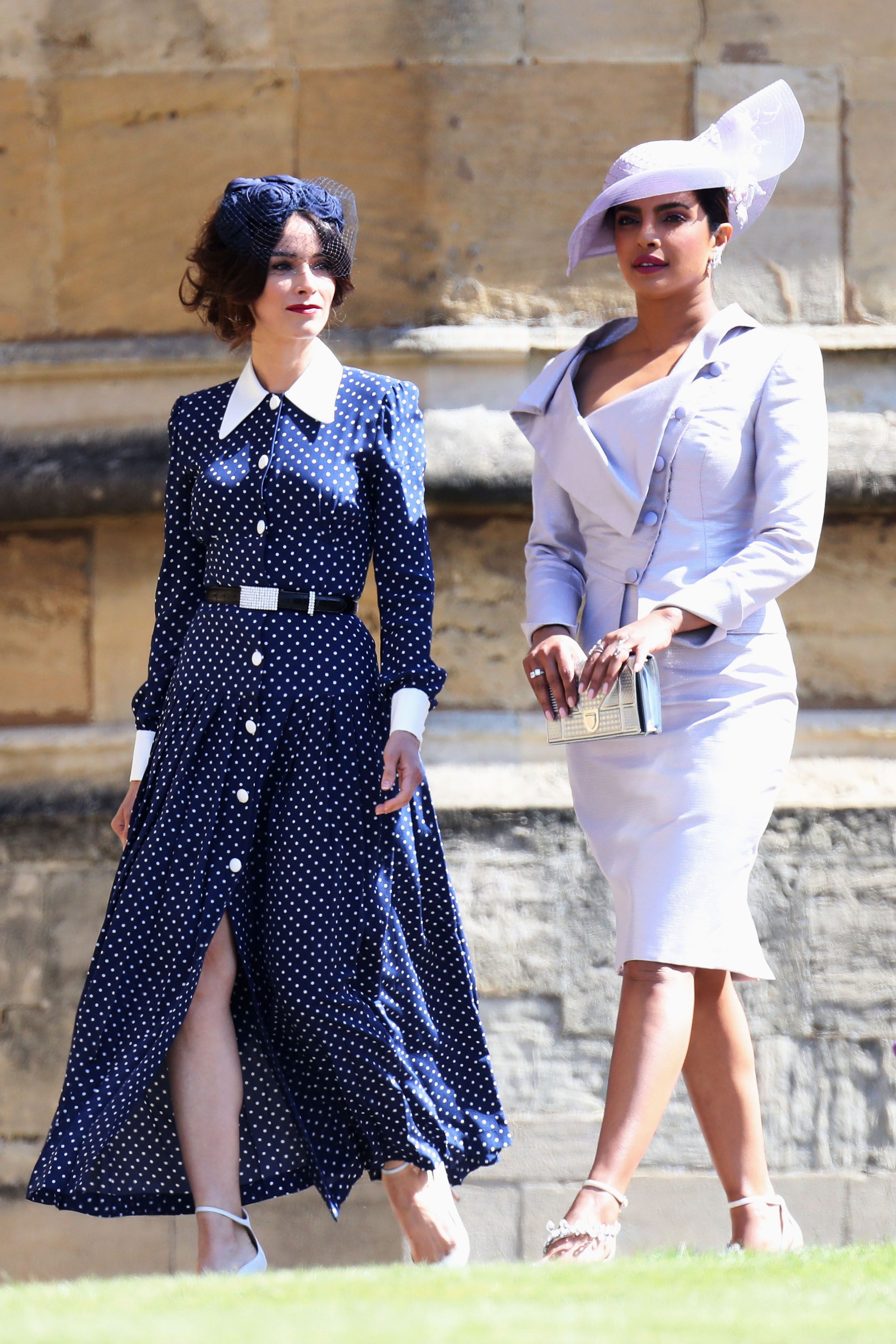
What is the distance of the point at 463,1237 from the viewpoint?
3.33 meters

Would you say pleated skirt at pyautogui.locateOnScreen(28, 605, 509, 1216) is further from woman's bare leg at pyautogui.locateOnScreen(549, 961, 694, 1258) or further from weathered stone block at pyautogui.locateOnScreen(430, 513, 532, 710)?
weathered stone block at pyautogui.locateOnScreen(430, 513, 532, 710)

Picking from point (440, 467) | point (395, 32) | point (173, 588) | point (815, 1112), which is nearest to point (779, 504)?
point (173, 588)

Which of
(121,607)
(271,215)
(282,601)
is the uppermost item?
(271,215)

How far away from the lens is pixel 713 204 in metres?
3.36

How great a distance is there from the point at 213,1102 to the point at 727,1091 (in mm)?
886

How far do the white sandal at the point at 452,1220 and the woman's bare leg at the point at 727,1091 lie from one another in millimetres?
461

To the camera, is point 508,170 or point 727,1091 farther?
point 508,170

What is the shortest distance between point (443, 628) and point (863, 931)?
1166 mm

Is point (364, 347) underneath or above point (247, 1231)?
above

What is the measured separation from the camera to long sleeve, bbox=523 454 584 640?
3.36 m

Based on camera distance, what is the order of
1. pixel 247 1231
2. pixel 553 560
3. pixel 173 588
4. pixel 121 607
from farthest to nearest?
pixel 121 607
pixel 173 588
pixel 553 560
pixel 247 1231

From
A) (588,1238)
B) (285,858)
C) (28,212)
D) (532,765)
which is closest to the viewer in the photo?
(588,1238)

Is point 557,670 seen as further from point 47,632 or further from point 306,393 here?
point 47,632

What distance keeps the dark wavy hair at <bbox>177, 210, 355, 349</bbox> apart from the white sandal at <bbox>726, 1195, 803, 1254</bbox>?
1.77 meters
